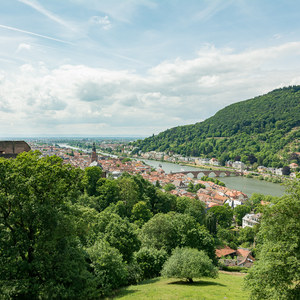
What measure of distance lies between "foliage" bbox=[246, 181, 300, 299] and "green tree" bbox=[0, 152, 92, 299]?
577cm

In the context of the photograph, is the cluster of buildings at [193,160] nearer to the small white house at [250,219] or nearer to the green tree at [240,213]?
the green tree at [240,213]

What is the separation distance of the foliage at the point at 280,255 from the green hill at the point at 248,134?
10298cm

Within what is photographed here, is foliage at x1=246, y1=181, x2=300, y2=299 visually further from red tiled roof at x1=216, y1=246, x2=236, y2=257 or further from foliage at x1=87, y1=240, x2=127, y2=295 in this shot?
red tiled roof at x1=216, y1=246, x2=236, y2=257

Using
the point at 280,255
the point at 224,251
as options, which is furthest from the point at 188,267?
the point at 224,251

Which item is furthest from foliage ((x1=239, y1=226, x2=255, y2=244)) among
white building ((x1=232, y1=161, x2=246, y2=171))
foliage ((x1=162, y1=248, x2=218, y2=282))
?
white building ((x1=232, y1=161, x2=246, y2=171))

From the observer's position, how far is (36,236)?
866 centimetres

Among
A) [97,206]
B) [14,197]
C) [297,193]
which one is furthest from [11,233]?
[97,206]

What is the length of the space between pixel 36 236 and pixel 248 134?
150m

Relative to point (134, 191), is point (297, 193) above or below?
above

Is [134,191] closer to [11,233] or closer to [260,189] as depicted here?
[11,233]

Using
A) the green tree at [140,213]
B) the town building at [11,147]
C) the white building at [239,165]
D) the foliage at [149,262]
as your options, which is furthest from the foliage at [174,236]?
the white building at [239,165]

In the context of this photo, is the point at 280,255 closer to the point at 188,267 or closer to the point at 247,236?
the point at 188,267

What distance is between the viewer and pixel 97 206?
81.1ft

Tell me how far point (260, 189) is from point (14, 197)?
69.2 meters
